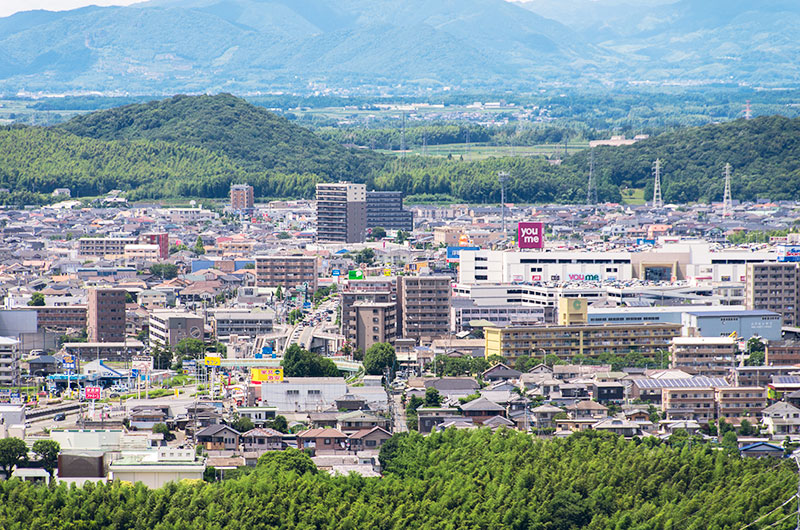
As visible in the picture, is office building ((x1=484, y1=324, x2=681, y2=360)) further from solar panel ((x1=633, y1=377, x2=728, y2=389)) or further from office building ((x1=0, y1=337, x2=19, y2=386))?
office building ((x1=0, y1=337, x2=19, y2=386))

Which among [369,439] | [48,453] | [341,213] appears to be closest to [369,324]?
[369,439]

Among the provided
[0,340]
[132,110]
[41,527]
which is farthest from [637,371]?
[132,110]

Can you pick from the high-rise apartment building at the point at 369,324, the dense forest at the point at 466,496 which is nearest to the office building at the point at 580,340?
the high-rise apartment building at the point at 369,324

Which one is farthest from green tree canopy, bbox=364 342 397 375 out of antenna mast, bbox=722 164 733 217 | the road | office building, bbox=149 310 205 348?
antenna mast, bbox=722 164 733 217

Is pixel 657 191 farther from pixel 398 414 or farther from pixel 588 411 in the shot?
pixel 398 414

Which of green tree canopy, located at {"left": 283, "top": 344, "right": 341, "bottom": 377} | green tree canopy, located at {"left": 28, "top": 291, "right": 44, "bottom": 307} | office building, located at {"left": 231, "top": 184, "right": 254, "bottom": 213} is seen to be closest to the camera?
green tree canopy, located at {"left": 283, "top": 344, "right": 341, "bottom": 377}

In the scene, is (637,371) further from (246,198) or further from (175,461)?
(246,198)

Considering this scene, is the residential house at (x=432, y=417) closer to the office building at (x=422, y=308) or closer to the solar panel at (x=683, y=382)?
the solar panel at (x=683, y=382)
